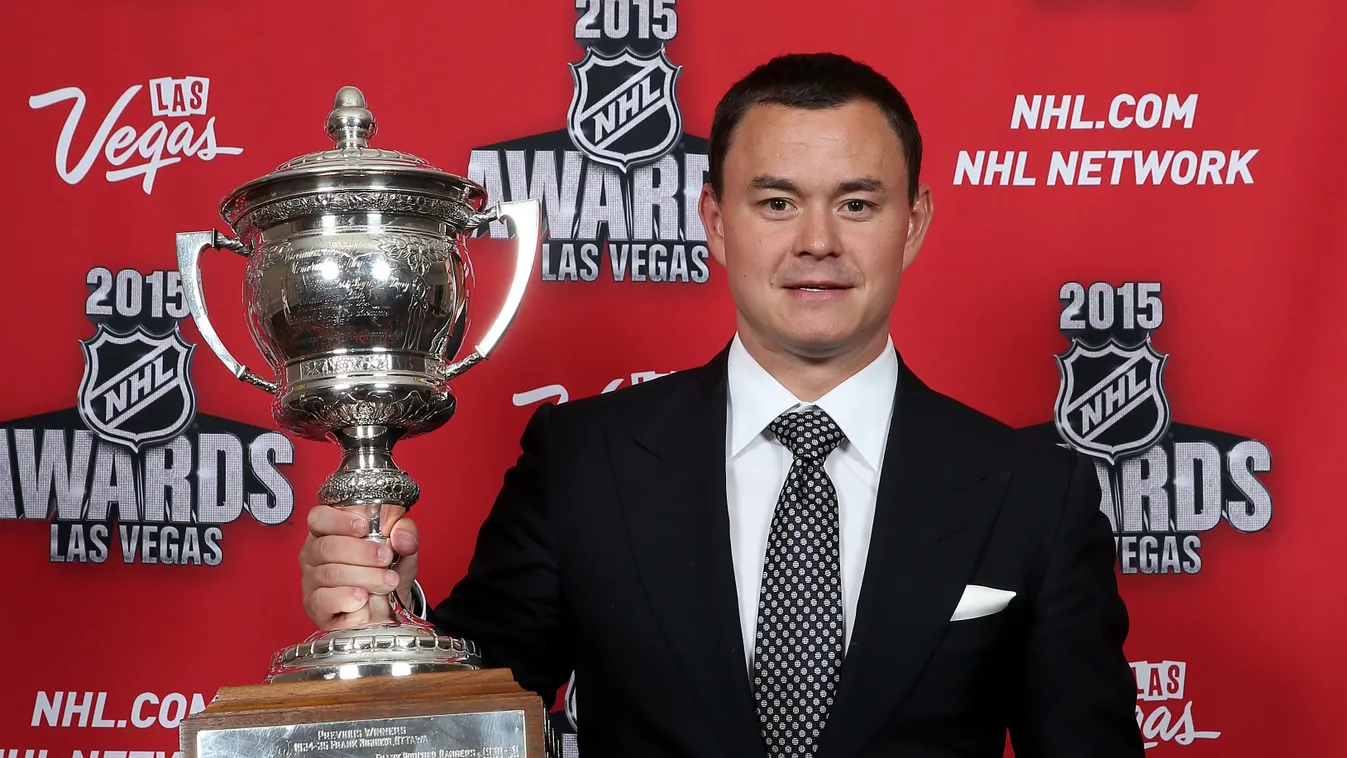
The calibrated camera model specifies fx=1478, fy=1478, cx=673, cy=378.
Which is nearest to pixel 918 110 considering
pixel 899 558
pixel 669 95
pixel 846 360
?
pixel 669 95

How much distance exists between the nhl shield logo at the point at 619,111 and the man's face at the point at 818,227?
535 mm

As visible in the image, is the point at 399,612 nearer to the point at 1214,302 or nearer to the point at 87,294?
the point at 87,294

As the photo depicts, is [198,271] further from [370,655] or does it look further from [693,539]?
[693,539]

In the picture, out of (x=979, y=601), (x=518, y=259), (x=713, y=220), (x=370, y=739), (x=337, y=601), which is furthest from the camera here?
(x=713, y=220)

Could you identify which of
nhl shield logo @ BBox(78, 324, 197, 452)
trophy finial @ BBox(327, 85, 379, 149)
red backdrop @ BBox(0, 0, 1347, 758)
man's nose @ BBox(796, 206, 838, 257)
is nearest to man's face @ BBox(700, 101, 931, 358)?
man's nose @ BBox(796, 206, 838, 257)

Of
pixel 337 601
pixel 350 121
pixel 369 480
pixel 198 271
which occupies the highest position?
pixel 350 121

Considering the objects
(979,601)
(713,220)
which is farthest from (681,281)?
(979,601)

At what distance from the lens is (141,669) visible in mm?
2154

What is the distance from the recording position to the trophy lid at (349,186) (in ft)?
4.58

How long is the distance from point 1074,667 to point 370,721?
0.77 metres

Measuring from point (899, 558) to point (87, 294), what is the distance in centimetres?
129

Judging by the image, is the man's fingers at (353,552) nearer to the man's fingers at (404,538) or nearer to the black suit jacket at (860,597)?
the man's fingers at (404,538)

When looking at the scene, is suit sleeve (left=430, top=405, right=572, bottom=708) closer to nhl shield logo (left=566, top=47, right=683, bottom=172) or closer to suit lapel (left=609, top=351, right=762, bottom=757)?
suit lapel (left=609, top=351, right=762, bottom=757)

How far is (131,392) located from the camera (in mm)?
2162
